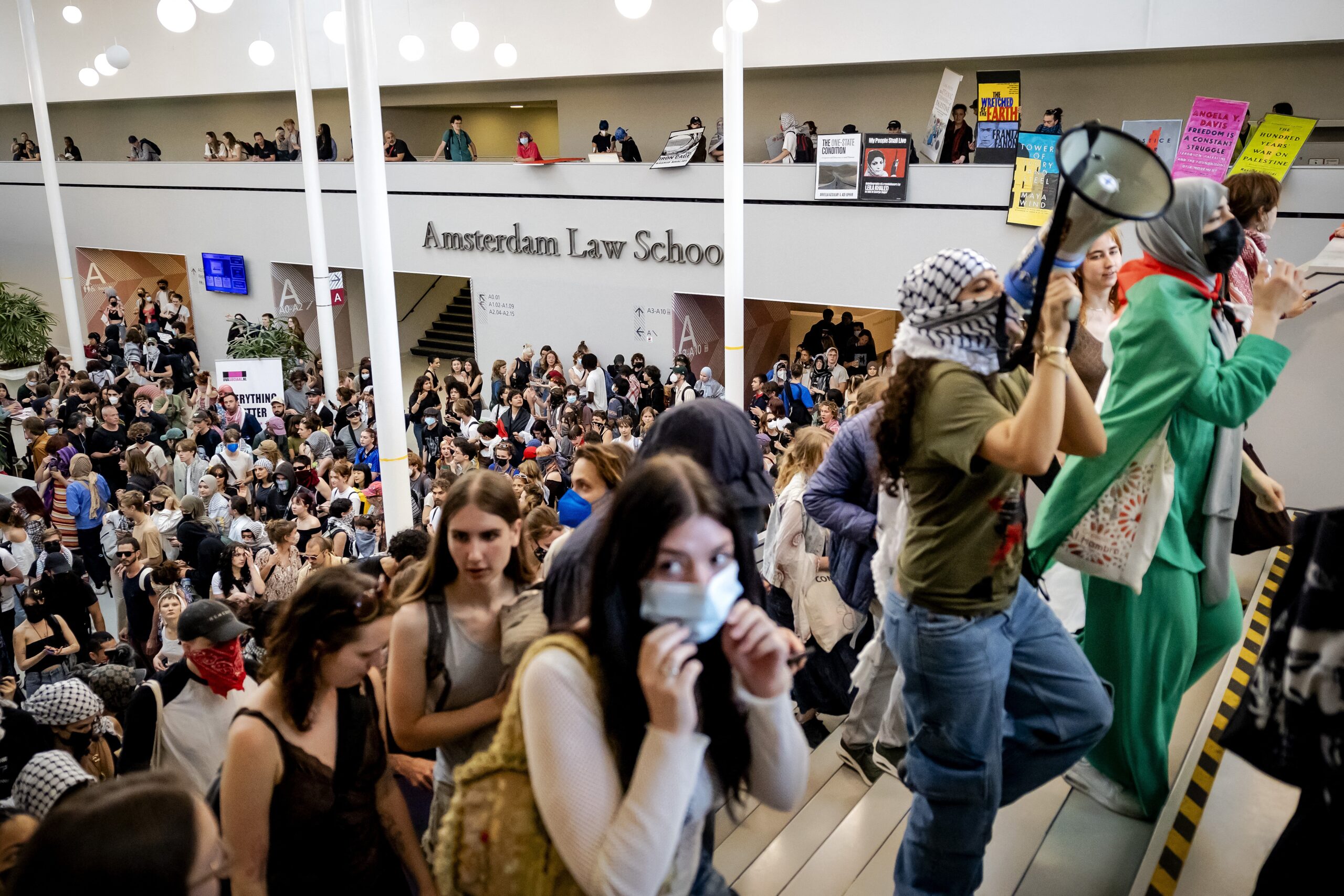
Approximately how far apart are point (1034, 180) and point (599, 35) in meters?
6.99

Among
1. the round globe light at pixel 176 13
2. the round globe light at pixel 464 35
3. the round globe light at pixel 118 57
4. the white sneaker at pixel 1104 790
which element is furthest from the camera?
the round globe light at pixel 118 57

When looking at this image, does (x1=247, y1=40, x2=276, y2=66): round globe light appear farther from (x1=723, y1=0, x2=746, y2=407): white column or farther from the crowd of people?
the crowd of people

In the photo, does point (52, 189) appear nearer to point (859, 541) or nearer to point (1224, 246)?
point (859, 541)

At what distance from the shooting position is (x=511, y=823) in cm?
134

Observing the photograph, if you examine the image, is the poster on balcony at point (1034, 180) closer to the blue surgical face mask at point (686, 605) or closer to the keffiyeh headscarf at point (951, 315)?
the keffiyeh headscarf at point (951, 315)

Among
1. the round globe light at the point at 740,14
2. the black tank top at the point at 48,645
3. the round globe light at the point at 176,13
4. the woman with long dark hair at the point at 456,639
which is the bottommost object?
the black tank top at the point at 48,645

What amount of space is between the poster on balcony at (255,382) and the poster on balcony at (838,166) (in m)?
6.69

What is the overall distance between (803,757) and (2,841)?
73.8 inches

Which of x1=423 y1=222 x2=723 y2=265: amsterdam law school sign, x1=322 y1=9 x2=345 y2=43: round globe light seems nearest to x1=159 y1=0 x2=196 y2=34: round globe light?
x1=322 y1=9 x2=345 y2=43: round globe light

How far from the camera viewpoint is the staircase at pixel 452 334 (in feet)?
65.8

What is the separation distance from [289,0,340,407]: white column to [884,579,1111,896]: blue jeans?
11.5 meters

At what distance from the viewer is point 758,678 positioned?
1.36 m

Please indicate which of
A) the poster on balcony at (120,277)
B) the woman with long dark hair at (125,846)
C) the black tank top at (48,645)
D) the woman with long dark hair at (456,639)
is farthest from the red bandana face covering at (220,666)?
the poster on balcony at (120,277)

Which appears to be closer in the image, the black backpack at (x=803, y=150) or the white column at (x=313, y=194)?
the black backpack at (x=803, y=150)
